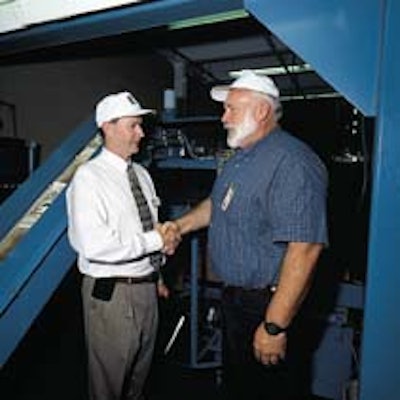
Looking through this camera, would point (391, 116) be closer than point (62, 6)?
Yes

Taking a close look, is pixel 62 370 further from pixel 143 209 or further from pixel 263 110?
pixel 263 110

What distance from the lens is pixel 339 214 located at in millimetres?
2510

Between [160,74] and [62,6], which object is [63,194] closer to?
[62,6]

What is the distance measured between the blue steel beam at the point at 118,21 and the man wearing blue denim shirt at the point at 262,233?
0.39 meters

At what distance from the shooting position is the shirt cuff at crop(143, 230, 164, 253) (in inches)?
74.4

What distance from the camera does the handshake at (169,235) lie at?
6.42 feet

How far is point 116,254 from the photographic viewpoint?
182 cm

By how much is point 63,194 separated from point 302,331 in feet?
5.03

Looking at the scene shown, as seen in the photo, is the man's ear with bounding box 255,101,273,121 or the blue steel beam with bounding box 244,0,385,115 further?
the man's ear with bounding box 255,101,273,121

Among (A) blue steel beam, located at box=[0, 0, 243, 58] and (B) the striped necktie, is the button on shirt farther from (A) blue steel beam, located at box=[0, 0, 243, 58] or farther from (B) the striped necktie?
(A) blue steel beam, located at box=[0, 0, 243, 58]

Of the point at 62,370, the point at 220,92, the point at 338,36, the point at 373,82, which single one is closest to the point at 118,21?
the point at 220,92

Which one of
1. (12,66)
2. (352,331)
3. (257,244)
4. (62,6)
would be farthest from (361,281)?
(12,66)

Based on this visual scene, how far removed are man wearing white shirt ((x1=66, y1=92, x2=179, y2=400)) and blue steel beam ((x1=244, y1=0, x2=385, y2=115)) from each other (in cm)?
107

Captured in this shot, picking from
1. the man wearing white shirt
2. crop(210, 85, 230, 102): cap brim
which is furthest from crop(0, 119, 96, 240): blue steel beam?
crop(210, 85, 230, 102): cap brim
